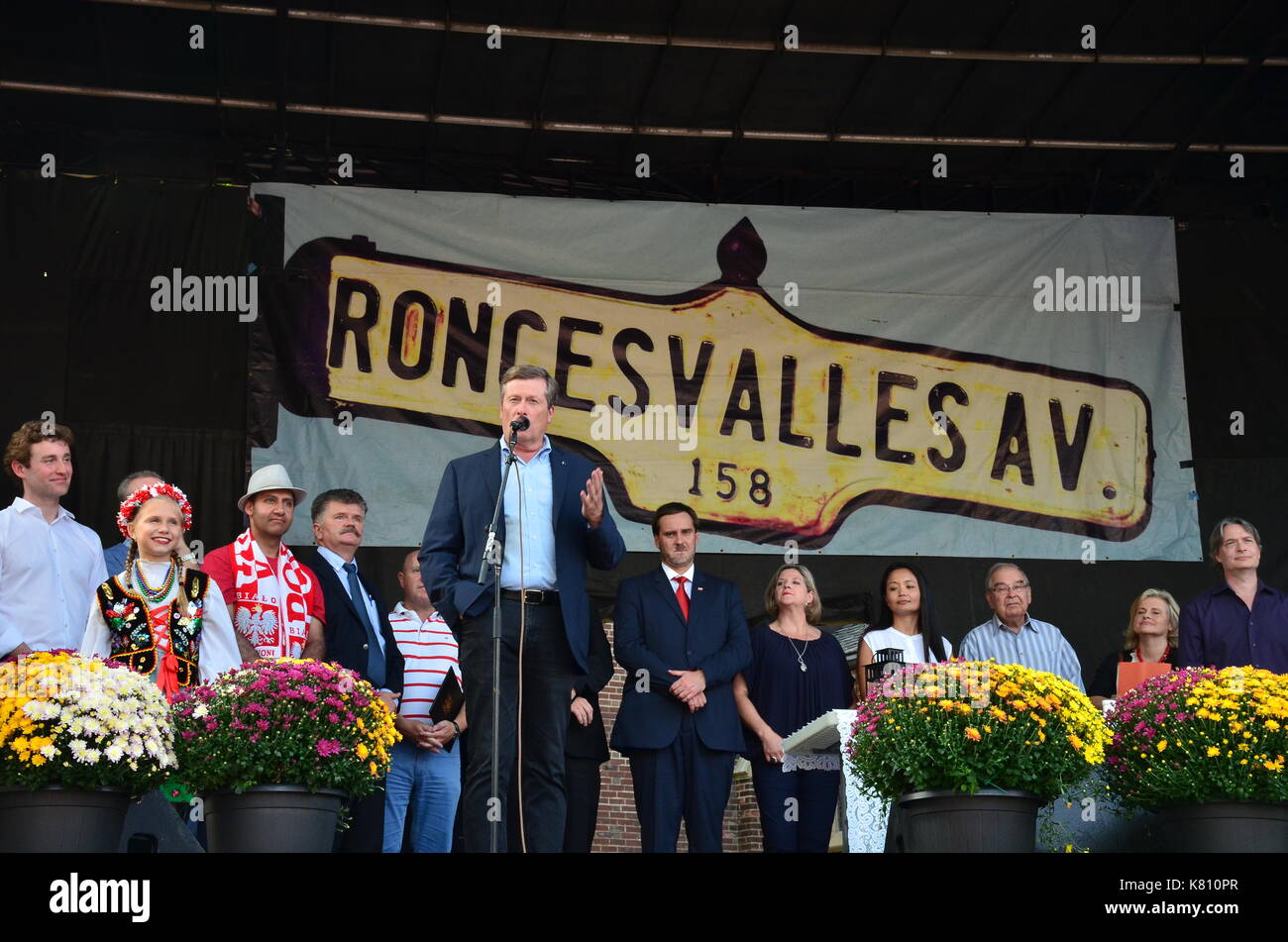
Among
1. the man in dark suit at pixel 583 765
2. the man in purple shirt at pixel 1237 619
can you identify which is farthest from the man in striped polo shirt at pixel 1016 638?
the man in dark suit at pixel 583 765

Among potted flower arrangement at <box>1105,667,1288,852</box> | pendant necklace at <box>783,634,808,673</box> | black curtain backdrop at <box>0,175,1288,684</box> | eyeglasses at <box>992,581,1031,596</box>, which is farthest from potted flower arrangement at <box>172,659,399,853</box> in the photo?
black curtain backdrop at <box>0,175,1288,684</box>

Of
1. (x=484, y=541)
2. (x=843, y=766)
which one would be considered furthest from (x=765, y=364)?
(x=484, y=541)

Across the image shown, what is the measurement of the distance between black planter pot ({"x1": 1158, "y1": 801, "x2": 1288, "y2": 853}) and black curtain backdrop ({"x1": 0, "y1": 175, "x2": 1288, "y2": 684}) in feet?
14.3

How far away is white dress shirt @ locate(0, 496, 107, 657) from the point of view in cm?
509

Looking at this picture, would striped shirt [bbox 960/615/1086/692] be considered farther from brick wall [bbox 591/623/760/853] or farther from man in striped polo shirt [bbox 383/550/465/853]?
brick wall [bbox 591/623/760/853]

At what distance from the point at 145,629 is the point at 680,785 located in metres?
1.96

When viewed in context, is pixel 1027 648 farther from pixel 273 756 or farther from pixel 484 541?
pixel 273 756

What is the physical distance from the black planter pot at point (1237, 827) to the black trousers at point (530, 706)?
170cm

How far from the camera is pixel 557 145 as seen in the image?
345 inches

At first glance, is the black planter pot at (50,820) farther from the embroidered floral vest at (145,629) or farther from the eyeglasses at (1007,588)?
the eyeglasses at (1007,588)

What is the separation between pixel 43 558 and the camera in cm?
520

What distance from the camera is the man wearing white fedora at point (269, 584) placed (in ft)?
16.6

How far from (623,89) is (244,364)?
2521mm

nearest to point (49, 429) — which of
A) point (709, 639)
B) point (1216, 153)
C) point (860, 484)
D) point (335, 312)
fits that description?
point (709, 639)
